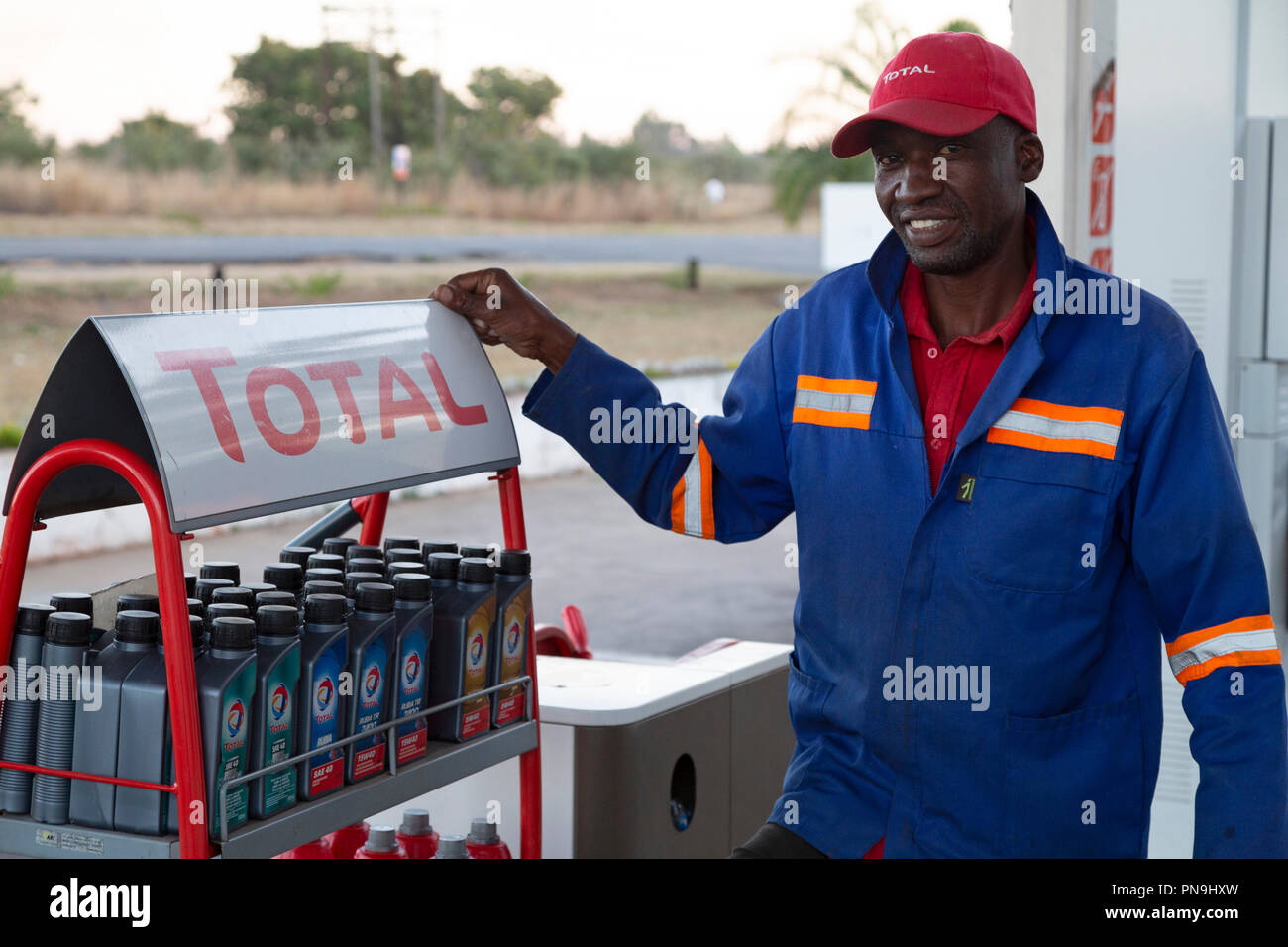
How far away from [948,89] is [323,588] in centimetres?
113

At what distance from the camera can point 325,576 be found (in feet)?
7.00

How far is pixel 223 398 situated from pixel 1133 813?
136 cm

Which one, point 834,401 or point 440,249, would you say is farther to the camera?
point 440,249

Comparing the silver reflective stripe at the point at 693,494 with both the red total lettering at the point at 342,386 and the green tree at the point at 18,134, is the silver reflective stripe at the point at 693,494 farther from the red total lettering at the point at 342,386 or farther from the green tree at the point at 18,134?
the green tree at the point at 18,134

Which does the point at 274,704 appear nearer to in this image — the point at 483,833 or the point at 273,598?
the point at 273,598

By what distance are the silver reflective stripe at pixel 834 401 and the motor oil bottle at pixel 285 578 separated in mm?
799

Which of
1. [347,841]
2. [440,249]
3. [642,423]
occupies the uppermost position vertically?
[440,249]

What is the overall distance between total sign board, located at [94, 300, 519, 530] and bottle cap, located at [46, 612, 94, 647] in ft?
0.74

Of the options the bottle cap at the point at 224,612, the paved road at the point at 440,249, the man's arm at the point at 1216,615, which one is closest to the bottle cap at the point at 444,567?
the bottle cap at the point at 224,612

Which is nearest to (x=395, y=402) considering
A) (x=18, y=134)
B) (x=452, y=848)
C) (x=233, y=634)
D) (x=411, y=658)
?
(x=411, y=658)

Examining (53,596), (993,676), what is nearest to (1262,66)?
(993,676)

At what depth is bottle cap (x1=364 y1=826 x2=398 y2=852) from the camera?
2328 millimetres

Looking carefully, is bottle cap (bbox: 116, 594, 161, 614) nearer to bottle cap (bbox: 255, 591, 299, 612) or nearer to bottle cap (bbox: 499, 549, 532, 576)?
bottle cap (bbox: 255, 591, 299, 612)

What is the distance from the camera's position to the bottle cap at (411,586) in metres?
2.06
